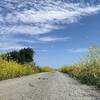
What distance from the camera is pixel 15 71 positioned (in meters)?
30.9

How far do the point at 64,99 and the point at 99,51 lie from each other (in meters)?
9.21

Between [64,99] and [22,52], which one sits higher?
[64,99]

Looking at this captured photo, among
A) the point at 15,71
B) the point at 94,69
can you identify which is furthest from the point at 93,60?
the point at 15,71

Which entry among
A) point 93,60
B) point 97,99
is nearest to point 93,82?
point 93,60

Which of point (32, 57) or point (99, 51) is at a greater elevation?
point (99, 51)

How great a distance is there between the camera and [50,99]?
948 centimetres

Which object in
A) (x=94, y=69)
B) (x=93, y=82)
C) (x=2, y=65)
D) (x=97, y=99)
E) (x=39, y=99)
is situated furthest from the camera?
(x=2, y=65)

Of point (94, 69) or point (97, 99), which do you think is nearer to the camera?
point (97, 99)

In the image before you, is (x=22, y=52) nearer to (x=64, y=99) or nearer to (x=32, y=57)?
(x=32, y=57)

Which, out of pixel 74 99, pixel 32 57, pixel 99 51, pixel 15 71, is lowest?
pixel 32 57

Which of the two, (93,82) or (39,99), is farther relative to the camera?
(93,82)

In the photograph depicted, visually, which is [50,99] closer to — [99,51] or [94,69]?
[99,51]

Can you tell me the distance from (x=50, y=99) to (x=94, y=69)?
38.3 ft

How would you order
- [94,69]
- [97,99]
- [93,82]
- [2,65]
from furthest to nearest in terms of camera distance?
[2,65]
[94,69]
[93,82]
[97,99]
